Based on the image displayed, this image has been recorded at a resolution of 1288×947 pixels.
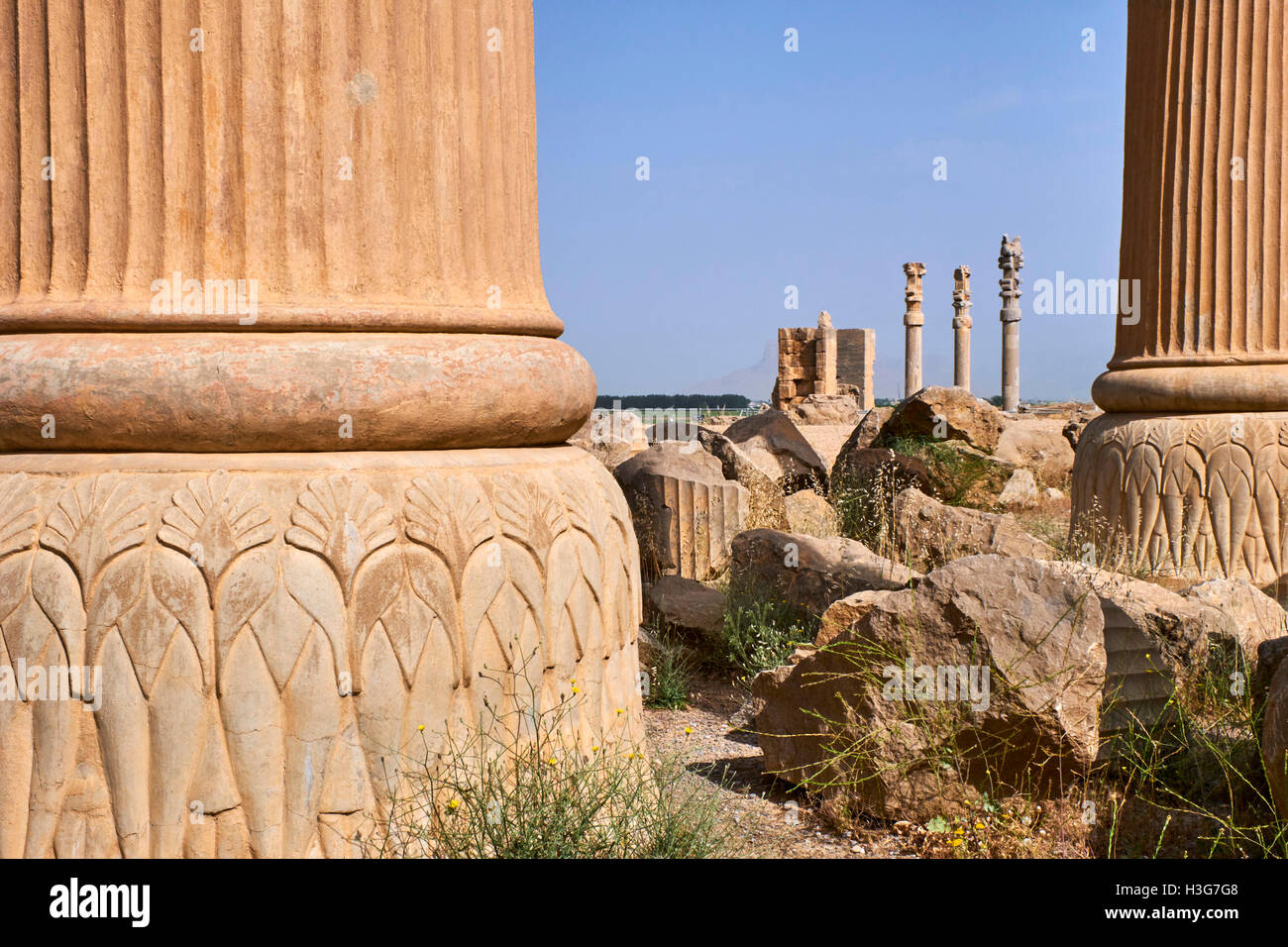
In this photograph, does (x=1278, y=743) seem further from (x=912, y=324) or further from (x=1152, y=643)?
(x=912, y=324)

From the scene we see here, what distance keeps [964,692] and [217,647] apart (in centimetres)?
225

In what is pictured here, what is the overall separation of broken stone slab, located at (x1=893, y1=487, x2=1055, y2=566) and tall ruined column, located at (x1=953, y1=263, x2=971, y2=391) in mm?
29709

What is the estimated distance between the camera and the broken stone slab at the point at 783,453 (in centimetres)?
995

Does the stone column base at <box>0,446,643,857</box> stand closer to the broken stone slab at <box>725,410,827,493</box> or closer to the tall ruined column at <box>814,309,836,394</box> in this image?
the broken stone slab at <box>725,410,827,493</box>

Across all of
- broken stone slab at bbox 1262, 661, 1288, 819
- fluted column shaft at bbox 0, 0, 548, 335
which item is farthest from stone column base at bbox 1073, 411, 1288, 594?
fluted column shaft at bbox 0, 0, 548, 335

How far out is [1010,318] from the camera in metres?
32.1

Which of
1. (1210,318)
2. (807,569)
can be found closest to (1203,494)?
(1210,318)

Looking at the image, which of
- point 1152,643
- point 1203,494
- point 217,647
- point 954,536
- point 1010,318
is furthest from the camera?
point 1010,318

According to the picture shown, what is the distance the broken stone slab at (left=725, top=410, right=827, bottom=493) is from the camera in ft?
32.6

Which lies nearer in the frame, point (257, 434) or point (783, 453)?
point (257, 434)

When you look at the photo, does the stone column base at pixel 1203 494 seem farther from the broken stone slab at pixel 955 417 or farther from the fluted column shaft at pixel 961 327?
the fluted column shaft at pixel 961 327

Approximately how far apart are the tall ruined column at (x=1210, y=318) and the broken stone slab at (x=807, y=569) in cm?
158

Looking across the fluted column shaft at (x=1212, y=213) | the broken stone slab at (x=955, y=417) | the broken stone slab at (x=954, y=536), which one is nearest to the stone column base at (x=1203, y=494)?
the fluted column shaft at (x=1212, y=213)
